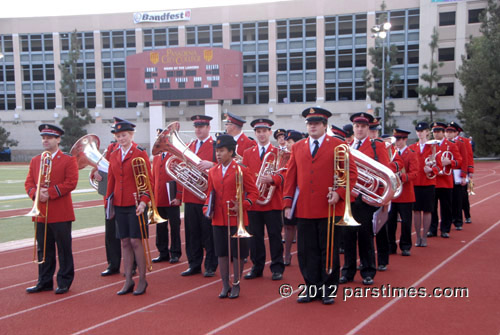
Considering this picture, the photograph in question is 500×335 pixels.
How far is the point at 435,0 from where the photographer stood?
43.5 metres

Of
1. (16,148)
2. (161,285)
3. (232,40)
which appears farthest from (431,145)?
(16,148)

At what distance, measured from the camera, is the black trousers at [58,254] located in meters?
6.21

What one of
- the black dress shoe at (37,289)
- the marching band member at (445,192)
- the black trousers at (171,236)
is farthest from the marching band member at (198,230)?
the marching band member at (445,192)

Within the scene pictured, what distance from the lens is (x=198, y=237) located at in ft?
23.1

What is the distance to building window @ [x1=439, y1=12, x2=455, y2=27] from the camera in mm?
43562

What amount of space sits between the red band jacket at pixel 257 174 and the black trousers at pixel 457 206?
4931 mm

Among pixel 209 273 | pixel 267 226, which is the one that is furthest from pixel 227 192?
pixel 209 273

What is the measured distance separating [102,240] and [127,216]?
4.06 metres

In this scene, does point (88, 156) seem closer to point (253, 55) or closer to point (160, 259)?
point (160, 259)

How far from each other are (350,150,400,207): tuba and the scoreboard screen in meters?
40.6

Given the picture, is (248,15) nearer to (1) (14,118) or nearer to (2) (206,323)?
(1) (14,118)

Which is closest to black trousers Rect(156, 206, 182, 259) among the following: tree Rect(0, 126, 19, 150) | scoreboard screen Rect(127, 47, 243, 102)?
scoreboard screen Rect(127, 47, 243, 102)

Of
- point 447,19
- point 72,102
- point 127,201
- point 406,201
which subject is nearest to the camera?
point 127,201

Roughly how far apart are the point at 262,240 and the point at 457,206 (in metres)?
5.43
